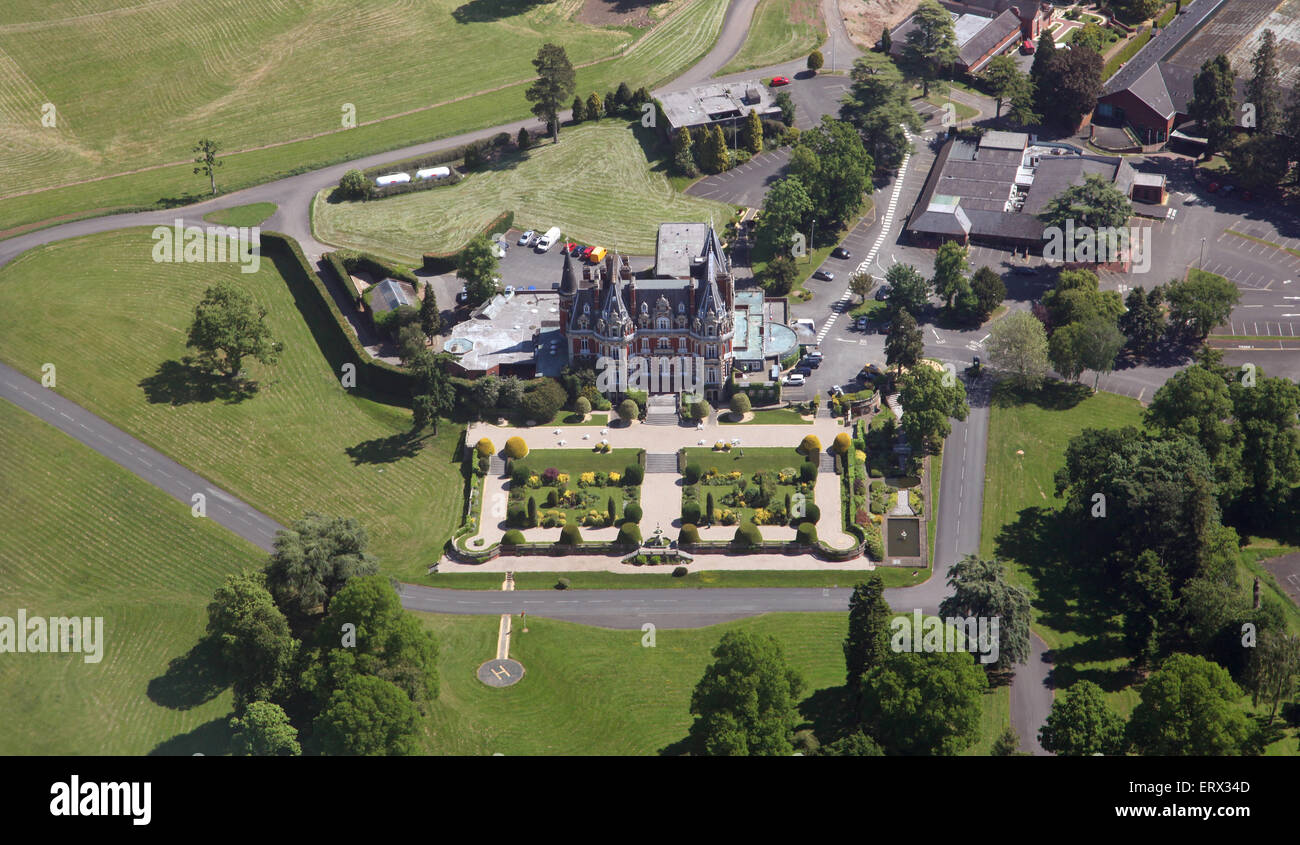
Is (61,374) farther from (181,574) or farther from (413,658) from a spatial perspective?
(413,658)

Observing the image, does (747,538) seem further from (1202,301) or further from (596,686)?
(1202,301)

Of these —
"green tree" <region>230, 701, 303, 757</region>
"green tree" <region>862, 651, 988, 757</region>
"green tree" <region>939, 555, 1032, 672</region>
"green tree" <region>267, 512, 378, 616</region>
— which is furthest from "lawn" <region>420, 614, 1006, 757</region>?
"green tree" <region>230, 701, 303, 757</region>

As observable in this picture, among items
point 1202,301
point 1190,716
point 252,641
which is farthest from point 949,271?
point 252,641

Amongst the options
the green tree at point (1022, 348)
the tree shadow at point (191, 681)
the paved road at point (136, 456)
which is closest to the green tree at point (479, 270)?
the paved road at point (136, 456)

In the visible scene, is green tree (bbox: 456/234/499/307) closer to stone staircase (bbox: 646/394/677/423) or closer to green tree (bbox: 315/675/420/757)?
stone staircase (bbox: 646/394/677/423)

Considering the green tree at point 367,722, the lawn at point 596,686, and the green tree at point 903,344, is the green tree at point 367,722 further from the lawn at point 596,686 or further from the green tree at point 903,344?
the green tree at point 903,344
